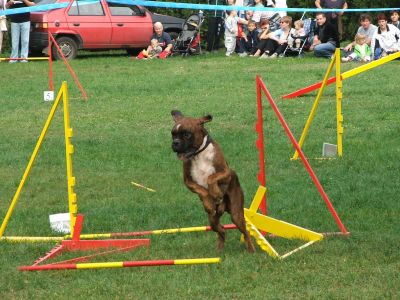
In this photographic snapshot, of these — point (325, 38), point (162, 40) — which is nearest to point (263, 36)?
point (325, 38)

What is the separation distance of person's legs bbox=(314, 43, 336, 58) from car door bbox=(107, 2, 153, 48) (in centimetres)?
500

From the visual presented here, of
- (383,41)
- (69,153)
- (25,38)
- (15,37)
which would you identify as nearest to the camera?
(69,153)

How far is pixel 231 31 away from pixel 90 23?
12.0 feet

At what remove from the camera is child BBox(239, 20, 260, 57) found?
2547cm

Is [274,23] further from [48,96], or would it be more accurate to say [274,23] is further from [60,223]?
[60,223]

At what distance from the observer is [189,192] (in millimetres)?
10422

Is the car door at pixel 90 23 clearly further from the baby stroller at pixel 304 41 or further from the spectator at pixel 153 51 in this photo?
the baby stroller at pixel 304 41

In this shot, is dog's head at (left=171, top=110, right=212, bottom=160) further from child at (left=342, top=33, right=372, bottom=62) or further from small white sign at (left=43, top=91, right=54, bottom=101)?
child at (left=342, top=33, right=372, bottom=62)

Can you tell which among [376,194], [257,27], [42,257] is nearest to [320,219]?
[376,194]

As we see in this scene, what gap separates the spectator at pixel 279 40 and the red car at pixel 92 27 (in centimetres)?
356

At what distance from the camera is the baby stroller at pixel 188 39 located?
1017 inches

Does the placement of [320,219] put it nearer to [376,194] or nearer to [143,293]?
[376,194]

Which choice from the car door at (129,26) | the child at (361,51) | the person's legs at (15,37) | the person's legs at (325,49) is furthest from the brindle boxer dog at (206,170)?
the car door at (129,26)

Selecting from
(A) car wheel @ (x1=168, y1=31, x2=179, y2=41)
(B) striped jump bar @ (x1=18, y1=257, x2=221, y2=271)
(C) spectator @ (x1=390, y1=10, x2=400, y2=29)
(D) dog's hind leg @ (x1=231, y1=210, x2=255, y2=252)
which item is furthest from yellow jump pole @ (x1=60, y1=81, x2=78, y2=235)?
(A) car wheel @ (x1=168, y1=31, x2=179, y2=41)
